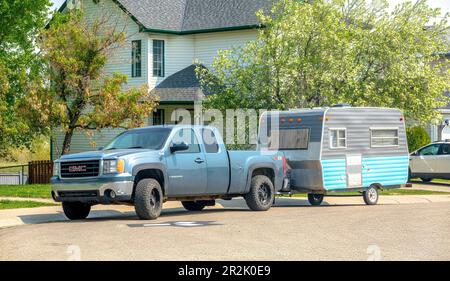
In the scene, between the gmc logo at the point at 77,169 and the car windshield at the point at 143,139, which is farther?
the car windshield at the point at 143,139

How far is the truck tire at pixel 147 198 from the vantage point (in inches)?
672

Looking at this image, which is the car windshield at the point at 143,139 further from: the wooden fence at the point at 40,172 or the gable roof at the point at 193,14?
the wooden fence at the point at 40,172

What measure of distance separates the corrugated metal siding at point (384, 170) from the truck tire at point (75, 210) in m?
9.03

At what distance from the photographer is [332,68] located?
30.0 metres

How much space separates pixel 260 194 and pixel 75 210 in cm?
490

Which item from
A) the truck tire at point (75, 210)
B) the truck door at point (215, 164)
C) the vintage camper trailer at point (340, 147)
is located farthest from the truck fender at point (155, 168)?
the vintage camper trailer at point (340, 147)

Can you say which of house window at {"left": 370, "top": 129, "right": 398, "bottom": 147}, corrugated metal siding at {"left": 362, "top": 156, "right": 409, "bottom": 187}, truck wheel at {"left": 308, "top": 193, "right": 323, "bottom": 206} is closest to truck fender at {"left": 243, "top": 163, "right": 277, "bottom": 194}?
truck wheel at {"left": 308, "top": 193, "right": 323, "bottom": 206}

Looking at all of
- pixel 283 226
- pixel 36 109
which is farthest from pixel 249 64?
pixel 283 226

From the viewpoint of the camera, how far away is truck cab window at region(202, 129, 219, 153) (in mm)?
19125

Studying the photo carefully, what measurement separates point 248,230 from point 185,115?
23.9 metres

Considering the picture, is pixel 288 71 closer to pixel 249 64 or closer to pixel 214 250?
pixel 249 64

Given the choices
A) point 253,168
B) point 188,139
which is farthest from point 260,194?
point 188,139

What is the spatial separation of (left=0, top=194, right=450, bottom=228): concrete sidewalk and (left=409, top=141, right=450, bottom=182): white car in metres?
7.03

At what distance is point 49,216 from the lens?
18.8m
